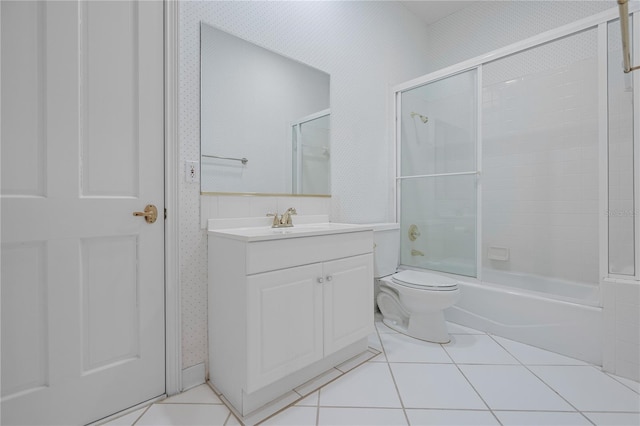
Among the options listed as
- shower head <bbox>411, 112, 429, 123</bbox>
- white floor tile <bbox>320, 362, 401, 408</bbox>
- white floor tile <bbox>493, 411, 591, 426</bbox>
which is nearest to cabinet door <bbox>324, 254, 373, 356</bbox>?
white floor tile <bbox>320, 362, 401, 408</bbox>

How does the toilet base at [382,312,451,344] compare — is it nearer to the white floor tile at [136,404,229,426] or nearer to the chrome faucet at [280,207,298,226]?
the chrome faucet at [280,207,298,226]

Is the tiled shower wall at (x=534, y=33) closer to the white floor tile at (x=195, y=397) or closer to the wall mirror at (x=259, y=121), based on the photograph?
the wall mirror at (x=259, y=121)

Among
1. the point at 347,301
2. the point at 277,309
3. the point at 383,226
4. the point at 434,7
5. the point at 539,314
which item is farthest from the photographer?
the point at 434,7

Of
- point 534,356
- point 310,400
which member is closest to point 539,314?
point 534,356

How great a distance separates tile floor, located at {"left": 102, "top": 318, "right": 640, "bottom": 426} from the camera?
1.28 meters

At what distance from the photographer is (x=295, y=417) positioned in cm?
131

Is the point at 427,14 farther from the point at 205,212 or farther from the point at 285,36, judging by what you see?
the point at 205,212

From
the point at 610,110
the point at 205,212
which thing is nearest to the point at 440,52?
the point at 610,110

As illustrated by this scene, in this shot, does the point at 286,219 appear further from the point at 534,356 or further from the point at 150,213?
the point at 534,356

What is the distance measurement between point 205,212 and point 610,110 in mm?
2331

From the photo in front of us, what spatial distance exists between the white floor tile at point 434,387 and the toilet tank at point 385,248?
763 millimetres

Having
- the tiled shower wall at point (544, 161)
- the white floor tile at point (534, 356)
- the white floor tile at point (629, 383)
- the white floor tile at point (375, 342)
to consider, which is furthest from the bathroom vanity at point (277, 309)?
the tiled shower wall at point (544, 161)

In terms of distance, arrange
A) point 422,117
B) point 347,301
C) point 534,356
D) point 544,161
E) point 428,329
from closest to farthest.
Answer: point 347,301 → point 534,356 → point 428,329 → point 544,161 → point 422,117

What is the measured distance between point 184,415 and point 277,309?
61 cm
